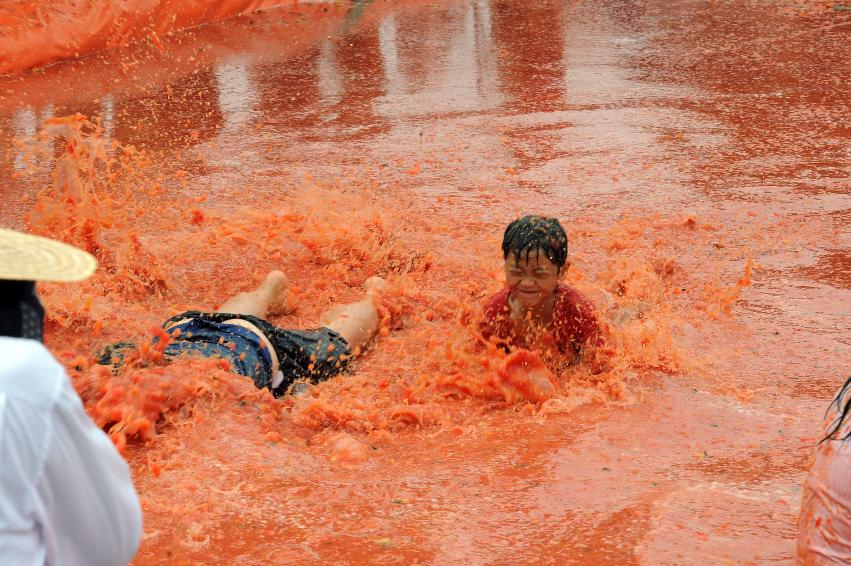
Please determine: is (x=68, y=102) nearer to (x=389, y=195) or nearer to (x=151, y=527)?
(x=389, y=195)

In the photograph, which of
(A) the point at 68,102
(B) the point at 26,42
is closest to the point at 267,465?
(A) the point at 68,102

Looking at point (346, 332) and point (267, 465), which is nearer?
point (267, 465)

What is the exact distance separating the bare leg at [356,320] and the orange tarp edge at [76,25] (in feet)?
18.4

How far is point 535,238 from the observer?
14.2 feet

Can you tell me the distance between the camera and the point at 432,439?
389 centimetres

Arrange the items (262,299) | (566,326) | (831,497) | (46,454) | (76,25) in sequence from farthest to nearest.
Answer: (76,25)
(262,299)
(566,326)
(831,497)
(46,454)

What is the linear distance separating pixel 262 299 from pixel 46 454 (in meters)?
3.79

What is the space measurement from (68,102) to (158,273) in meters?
3.72

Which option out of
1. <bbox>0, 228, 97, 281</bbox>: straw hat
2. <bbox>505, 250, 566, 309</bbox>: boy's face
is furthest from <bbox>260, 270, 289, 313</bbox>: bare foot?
<bbox>0, 228, 97, 281</bbox>: straw hat

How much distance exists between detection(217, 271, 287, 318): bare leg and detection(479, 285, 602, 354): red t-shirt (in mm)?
1349

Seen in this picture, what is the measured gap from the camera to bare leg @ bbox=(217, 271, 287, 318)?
5.18m

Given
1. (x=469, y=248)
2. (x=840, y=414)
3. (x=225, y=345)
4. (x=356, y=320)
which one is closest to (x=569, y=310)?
(x=356, y=320)

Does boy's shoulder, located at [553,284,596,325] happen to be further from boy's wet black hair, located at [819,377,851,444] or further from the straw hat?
the straw hat

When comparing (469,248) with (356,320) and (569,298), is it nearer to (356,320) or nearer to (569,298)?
(356,320)
